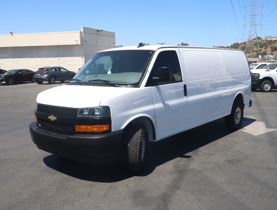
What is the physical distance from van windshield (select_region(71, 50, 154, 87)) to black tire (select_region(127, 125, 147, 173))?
768 millimetres

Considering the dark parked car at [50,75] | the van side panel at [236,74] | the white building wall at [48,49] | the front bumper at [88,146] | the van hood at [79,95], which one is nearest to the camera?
the front bumper at [88,146]

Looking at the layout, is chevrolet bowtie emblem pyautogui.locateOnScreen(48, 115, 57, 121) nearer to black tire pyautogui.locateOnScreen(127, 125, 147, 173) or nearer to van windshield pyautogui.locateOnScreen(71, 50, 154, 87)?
van windshield pyautogui.locateOnScreen(71, 50, 154, 87)

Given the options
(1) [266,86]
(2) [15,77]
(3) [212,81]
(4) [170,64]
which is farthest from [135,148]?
(2) [15,77]

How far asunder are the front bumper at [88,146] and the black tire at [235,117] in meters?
4.17

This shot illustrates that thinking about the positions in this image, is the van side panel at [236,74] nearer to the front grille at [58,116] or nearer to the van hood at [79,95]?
the van hood at [79,95]

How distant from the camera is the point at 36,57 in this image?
122 feet

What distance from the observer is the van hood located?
4250 millimetres

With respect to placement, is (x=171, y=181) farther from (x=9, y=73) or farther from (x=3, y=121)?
(x=9, y=73)

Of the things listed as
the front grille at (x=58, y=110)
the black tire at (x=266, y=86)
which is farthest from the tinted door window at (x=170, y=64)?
the black tire at (x=266, y=86)

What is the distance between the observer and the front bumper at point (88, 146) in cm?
412

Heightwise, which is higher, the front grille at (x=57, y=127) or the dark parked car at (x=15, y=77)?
the dark parked car at (x=15, y=77)

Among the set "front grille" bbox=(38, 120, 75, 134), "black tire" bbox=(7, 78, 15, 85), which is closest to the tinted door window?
"front grille" bbox=(38, 120, 75, 134)

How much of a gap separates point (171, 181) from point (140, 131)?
0.92 m

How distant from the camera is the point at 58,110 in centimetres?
443
